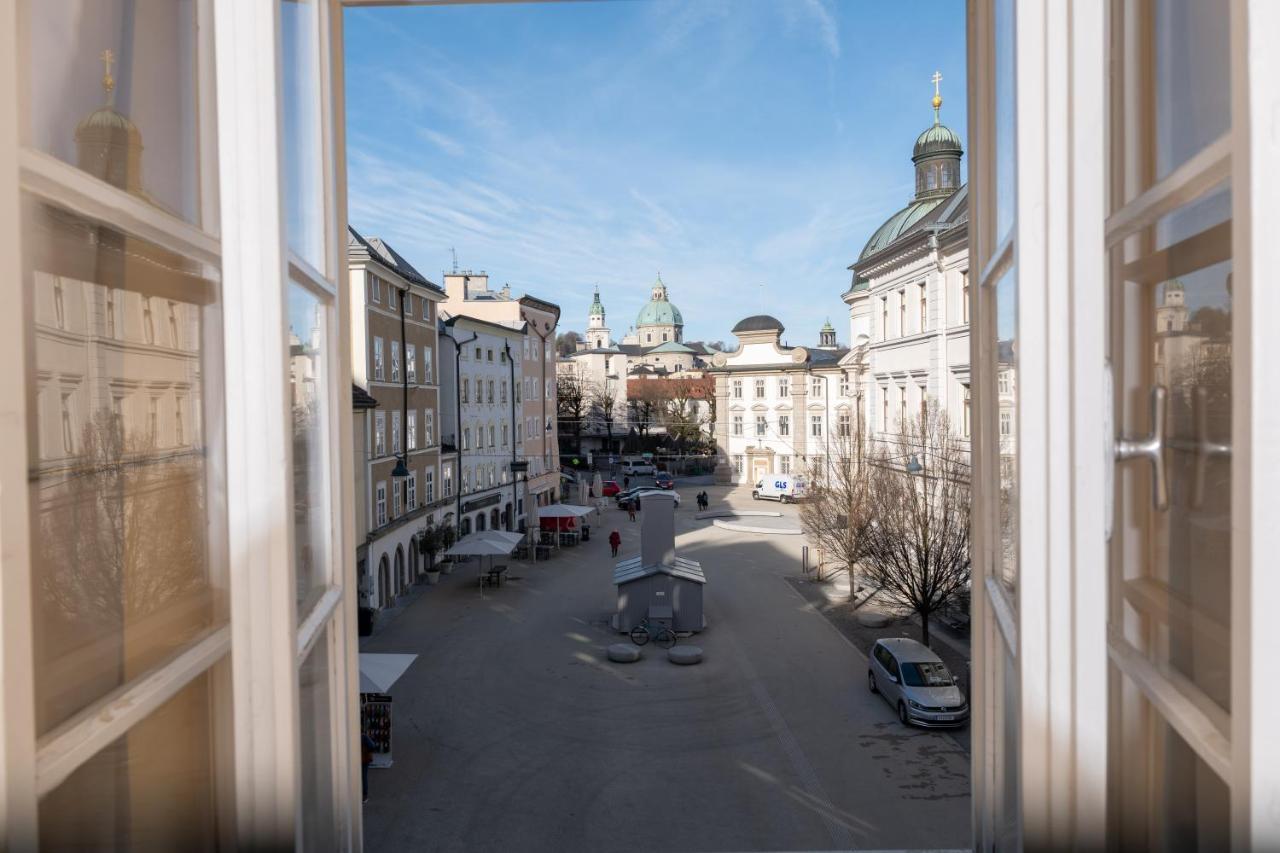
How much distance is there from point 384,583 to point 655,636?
8293 mm

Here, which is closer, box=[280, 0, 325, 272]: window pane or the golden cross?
the golden cross

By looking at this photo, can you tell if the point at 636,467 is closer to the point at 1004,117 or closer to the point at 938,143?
the point at 938,143

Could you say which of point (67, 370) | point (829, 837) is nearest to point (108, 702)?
point (67, 370)

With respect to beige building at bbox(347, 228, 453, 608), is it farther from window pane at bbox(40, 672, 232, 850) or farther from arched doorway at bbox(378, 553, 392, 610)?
window pane at bbox(40, 672, 232, 850)

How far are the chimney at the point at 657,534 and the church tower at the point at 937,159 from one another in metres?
21.8

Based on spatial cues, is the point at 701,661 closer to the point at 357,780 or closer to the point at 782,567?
the point at 782,567

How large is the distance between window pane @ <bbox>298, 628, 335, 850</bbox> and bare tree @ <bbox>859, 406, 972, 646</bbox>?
1331cm

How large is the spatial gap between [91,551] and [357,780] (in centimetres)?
164

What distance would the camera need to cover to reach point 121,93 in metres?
1.73

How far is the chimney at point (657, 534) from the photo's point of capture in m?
20.8

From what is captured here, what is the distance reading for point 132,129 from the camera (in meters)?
1.76

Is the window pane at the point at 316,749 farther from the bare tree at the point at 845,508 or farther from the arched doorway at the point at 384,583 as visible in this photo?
the arched doorway at the point at 384,583

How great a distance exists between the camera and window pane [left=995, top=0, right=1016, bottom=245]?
6.53ft

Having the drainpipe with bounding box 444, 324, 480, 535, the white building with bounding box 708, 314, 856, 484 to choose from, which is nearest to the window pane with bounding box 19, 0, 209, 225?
the drainpipe with bounding box 444, 324, 480, 535
